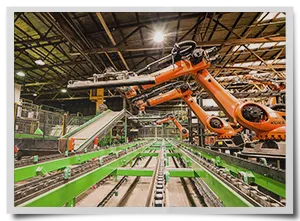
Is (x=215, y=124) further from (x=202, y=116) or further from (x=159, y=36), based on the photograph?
(x=159, y=36)

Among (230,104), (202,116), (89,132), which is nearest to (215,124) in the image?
(202,116)

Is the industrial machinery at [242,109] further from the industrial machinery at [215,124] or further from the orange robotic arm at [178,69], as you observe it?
the industrial machinery at [215,124]

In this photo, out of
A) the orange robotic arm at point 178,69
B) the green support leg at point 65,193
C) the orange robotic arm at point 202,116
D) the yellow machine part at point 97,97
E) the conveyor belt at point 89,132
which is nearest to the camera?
the green support leg at point 65,193

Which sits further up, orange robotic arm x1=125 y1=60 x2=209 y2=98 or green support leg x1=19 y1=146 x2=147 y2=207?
orange robotic arm x1=125 y1=60 x2=209 y2=98

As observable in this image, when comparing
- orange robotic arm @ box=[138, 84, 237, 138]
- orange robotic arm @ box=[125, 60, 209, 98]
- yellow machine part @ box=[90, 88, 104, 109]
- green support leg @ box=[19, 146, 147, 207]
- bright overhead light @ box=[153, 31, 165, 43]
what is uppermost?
bright overhead light @ box=[153, 31, 165, 43]

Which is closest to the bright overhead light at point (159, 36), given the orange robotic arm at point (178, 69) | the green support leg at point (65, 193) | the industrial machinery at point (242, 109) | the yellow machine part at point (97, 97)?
the industrial machinery at point (242, 109)

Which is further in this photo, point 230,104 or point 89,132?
point 89,132

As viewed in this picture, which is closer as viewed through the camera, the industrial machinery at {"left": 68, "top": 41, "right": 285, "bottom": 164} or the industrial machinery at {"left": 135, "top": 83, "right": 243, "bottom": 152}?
the industrial machinery at {"left": 68, "top": 41, "right": 285, "bottom": 164}

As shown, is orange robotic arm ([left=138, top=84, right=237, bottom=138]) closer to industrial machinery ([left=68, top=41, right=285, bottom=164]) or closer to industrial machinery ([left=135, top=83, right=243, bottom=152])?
industrial machinery ([left=135, top=83, right=243, bottom=152])

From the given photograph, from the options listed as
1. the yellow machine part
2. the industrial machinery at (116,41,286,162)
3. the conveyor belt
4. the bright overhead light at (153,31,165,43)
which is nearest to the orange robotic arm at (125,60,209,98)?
the industrial machinery at (116,41,286,162)

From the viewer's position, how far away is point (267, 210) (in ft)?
3.16

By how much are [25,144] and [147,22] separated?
3717 mm
